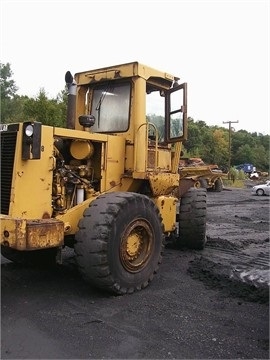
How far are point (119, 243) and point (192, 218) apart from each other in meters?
2.63

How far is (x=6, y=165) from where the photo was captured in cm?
471

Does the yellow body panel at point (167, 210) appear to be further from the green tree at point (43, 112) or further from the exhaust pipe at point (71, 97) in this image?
the green tree at point (43, 112)

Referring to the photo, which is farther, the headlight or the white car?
the white car

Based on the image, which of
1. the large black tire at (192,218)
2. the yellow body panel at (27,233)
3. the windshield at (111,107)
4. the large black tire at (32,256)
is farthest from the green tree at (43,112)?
the yellow body panel at (27,233)

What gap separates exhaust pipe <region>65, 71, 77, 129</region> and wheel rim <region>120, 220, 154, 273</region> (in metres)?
1.93

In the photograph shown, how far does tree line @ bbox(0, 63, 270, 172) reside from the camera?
21.5 metres

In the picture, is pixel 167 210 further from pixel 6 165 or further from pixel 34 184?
pixel 6 165

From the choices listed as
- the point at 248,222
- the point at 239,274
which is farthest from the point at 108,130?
the point at 248,222

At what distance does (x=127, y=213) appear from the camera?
499cm

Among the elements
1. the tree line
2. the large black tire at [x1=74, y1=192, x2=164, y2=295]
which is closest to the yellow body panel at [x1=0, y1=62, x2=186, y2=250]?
the large black tire at [x1=74, y1=192, x2=164, y2=295]

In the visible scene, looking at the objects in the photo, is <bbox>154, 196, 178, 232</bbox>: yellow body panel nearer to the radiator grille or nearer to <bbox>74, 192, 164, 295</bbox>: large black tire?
<bbox>74, 192, 164, 295</bbox>: large black tire

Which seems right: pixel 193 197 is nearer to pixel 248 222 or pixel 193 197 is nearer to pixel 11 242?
pixel 11 242

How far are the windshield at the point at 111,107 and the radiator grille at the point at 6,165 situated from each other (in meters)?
1.80

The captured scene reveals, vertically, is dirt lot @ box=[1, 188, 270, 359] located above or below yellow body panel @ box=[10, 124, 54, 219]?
below
